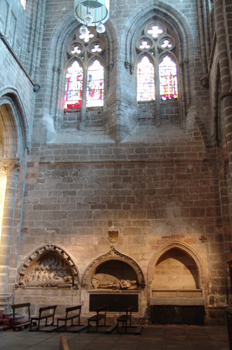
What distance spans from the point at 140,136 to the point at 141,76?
8.25ft

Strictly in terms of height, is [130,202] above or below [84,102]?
below

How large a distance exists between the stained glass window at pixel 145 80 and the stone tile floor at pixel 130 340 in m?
7.38

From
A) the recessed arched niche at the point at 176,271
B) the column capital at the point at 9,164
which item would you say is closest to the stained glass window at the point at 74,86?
the column capital at the point at 9,164

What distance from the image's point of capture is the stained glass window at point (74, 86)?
12.1 meters

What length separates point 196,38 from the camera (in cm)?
1162

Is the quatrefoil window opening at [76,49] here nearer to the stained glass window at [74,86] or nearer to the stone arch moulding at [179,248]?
the stained glass window at [74,86]

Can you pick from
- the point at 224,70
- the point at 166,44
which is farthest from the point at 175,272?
the point at 166,44

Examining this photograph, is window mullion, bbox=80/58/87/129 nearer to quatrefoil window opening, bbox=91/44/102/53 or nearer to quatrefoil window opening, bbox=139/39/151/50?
quatrefoil window opening, bbox=91/44/102/53

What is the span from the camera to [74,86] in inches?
482

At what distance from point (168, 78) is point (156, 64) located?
66cm

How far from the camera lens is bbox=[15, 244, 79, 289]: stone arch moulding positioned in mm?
9539

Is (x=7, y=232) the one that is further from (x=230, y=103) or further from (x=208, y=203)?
(x=230, y=103)

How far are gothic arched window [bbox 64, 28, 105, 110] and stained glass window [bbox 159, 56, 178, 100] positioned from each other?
209 centimetres

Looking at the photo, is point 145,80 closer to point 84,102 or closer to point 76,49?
point 84,102
